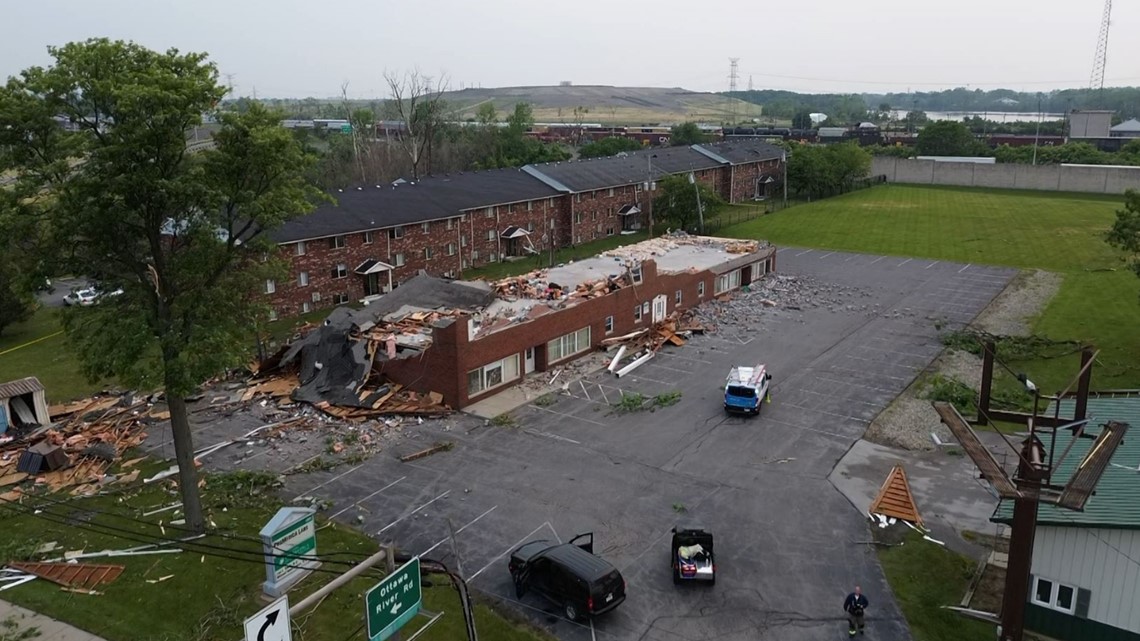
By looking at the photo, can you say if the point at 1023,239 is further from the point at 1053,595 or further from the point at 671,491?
the point at 1053,595

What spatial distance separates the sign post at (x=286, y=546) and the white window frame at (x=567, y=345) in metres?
16.6

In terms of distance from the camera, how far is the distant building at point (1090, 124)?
148 m

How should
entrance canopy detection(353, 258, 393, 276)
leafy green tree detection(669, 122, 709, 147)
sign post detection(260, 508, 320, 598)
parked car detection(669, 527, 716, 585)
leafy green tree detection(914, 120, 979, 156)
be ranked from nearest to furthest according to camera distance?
sign post detection(260, 508, 320, 598) < parked car detection(669, 527, 716, 585) < entrance canopy detection(353, 258, 393, 276) < leafy green tree detection(914, 120, 979, 156) < leafy green tree detection(669, 122, 709, 147)

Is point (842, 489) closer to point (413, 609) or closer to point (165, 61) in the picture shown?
point (413, 609)

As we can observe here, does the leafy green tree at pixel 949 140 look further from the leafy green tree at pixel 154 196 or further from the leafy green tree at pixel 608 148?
the leafy green tree at pixel 154 196

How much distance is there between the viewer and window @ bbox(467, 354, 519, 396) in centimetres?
3075

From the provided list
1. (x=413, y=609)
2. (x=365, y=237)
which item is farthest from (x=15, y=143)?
(x=365, y=237)

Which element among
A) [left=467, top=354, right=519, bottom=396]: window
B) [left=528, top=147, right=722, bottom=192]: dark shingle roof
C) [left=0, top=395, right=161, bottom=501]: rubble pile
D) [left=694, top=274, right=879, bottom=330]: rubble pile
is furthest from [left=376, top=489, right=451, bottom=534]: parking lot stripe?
[left=528, top=147, right=722, bottom=192]: dark shingle roof

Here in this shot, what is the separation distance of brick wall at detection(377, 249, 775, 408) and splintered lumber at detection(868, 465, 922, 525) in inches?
585

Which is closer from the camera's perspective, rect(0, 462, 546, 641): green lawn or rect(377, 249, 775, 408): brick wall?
rect(0, 462, 546, 641): green lawn

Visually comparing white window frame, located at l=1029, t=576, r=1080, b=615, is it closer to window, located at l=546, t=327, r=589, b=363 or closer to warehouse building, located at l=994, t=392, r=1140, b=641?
warehouse building, located at l=994, t=392, r=1140, b=641

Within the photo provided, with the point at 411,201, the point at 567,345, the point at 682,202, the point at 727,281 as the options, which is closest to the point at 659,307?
the point at 567,345

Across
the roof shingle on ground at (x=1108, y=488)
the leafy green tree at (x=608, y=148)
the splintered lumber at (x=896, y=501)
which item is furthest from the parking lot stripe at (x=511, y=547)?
the leafy green tree at (x=608, y=148)

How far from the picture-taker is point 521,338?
32.4 m
